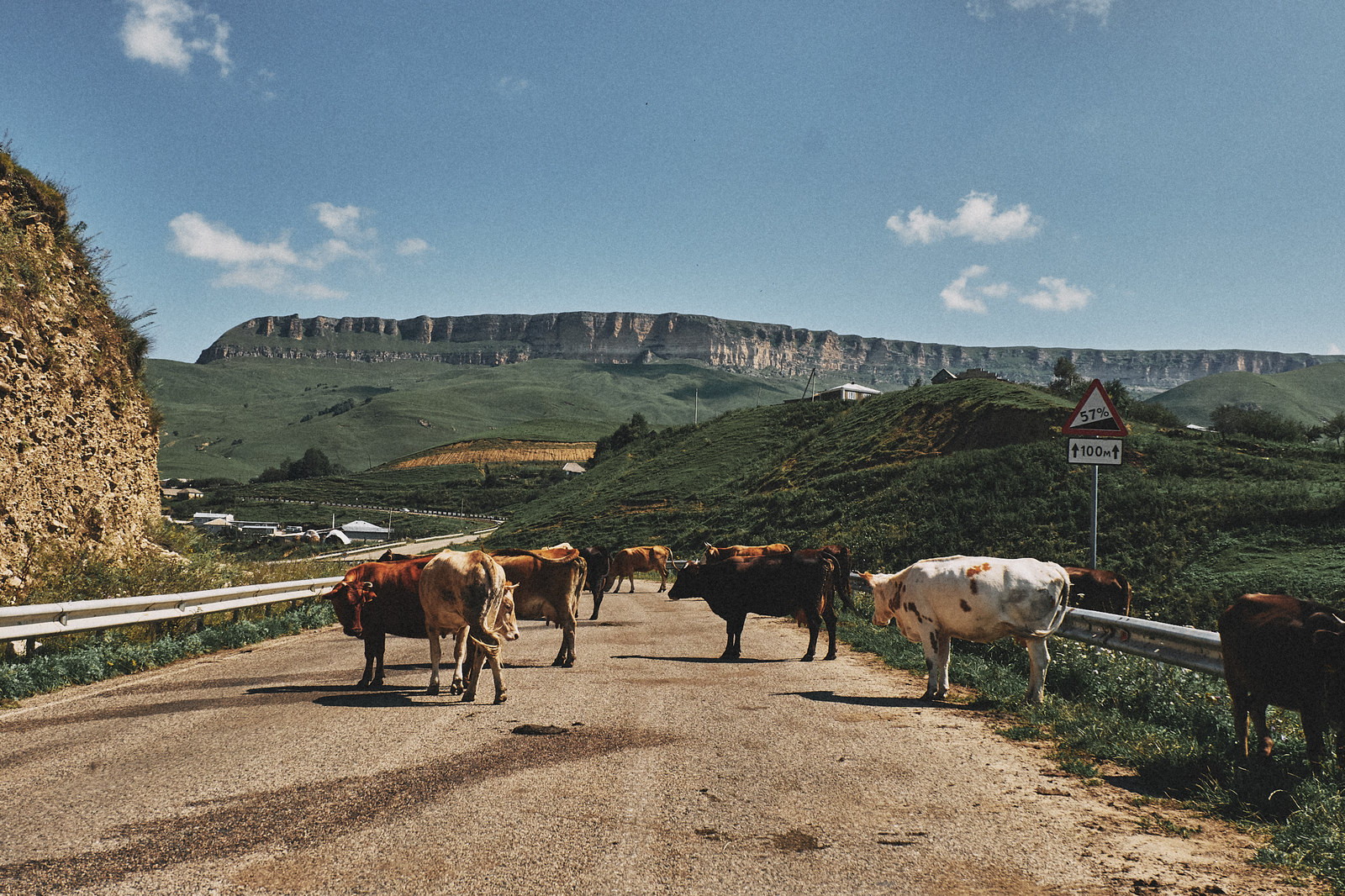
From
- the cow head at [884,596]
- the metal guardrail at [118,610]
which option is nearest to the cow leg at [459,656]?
the metal guardrail at [118,610]

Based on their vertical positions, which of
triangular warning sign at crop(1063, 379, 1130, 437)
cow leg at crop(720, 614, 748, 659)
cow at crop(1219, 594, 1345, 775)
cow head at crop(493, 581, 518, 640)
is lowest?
cow leg at crop(720, 614, 748, 659)

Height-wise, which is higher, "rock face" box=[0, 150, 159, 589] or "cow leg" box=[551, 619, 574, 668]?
"rock face" box=[0, 150, 159, 589]

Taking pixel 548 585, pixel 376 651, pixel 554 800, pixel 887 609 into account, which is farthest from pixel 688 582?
pixel 554 800

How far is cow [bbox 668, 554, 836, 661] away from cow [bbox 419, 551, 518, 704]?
512 cm

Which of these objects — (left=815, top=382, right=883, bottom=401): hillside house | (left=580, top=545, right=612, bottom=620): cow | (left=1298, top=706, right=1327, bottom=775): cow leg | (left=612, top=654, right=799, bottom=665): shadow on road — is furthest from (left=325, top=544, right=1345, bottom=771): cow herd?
(left=815, top=382, right=883, bottom=401): hillside house

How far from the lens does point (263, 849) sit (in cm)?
460

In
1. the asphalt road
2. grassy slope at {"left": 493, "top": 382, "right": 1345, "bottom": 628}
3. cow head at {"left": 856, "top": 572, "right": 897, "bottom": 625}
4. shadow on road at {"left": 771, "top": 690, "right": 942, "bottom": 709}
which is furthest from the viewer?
grassy slope at {"left": 493, "top": 382, "right": 1345, "bottom": 628}

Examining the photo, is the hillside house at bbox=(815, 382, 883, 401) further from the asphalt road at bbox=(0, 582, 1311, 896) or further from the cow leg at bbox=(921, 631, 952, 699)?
the asphalt road at bbox=(0, 582, 1311, 896)

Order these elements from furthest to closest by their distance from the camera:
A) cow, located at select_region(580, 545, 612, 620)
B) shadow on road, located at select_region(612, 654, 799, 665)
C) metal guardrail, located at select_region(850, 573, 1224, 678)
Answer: cow, located at select_region(580, 545, 612, 620)
shadow on road, located at select_region(612, 654, 799, 665)
metal guardrail, located at select_region(850, 573, 1224, 678)

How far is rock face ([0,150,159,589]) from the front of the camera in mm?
13805

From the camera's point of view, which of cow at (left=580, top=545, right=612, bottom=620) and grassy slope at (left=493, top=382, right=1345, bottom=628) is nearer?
cow at (left=580, top=545, right=612, bottom=620)

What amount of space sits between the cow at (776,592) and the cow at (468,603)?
512cm

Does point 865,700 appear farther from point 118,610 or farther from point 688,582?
point 118,610

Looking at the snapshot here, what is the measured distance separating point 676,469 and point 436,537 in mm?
31646
